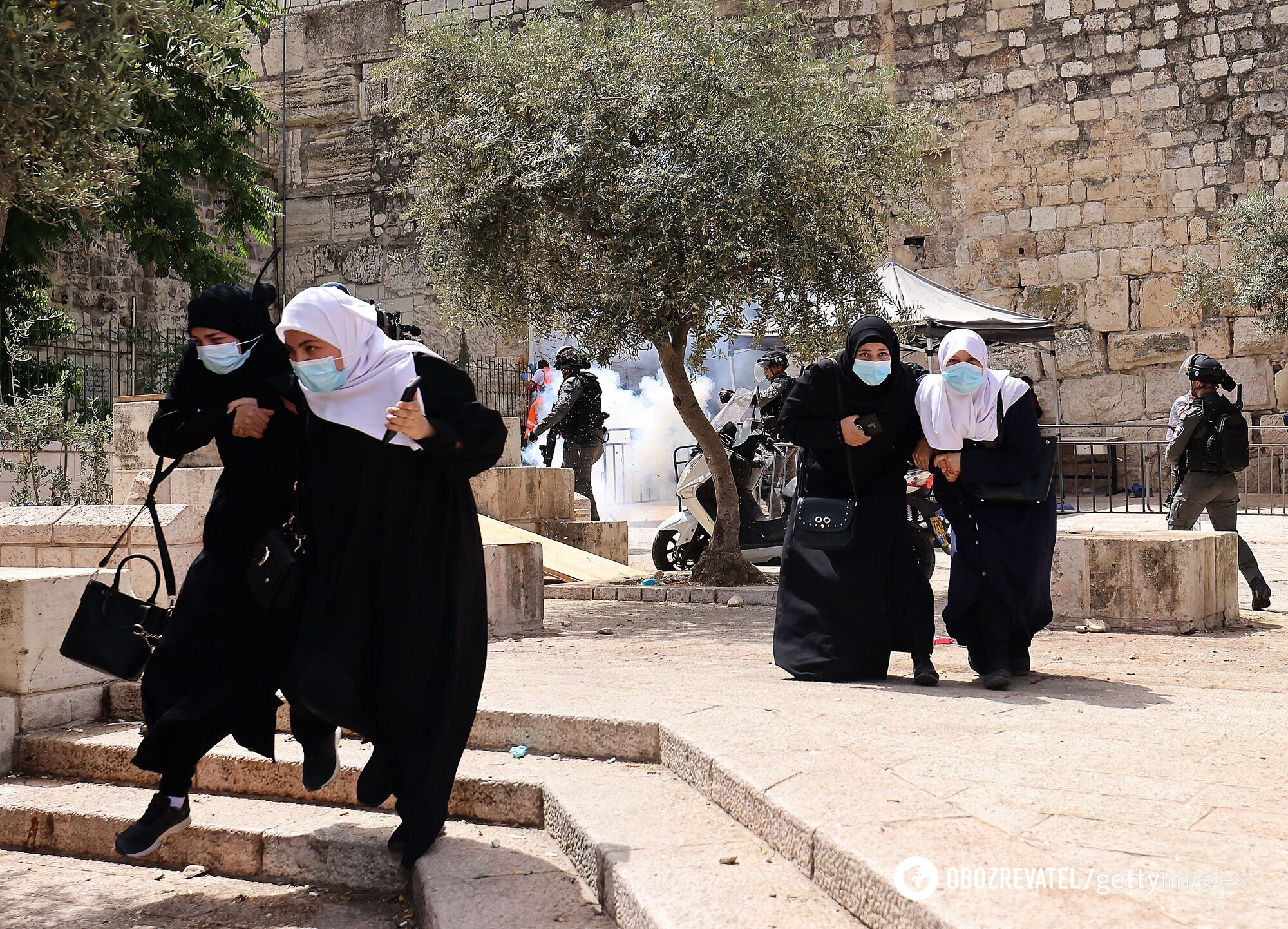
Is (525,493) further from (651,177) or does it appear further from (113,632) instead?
(113,632)

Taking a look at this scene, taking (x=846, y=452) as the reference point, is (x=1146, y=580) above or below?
below

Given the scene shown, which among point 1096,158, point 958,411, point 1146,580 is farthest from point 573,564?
point 1096,158

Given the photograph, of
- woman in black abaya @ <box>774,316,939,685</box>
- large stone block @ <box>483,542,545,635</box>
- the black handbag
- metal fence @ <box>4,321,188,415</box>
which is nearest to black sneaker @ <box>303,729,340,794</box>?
woman in black abaya @ <box>774,316,939,685</box>

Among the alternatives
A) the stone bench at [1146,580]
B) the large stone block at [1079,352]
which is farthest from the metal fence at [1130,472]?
the stone bench at [1146,580]

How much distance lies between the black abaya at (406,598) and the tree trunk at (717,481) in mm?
5569

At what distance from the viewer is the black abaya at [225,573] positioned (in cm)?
312

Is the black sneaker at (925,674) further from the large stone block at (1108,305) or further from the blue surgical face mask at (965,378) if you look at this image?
the large stone block at (1108,305)

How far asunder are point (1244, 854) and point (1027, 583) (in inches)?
96.0

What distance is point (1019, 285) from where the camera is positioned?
54.7 feet

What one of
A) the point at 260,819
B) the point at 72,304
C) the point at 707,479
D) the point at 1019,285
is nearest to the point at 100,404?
the point at 72,304

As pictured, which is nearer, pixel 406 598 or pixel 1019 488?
pixel 406 598

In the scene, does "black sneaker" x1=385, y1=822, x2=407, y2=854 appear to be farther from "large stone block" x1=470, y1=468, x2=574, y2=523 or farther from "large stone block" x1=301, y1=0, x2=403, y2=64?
"large stone block" x1=301, y1=0, x2=403, y2=64

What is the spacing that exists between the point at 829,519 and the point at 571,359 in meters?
6.42

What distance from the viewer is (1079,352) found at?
1631 cm
